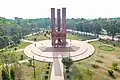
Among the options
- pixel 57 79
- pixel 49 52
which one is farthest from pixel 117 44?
pixel 57 79

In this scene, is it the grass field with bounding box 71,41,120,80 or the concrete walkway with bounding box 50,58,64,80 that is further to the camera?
the grass field with bounding box 71,41,120,80

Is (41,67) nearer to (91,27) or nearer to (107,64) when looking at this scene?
(107,64)

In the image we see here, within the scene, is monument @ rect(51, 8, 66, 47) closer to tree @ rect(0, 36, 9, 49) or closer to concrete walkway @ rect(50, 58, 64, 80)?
concrete walkway @ rect(50, 58, 64, 80)

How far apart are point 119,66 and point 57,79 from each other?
582 inches

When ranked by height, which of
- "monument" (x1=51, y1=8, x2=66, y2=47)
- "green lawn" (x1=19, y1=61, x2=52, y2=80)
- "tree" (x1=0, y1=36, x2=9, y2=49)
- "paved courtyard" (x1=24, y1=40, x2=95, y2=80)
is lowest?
"green lawn" (x1=19, y1=61, x2=52, y2=80)

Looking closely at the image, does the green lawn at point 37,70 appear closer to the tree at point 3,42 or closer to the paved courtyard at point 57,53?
the paved courtyard at point 57,53

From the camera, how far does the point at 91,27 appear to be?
71.5 m

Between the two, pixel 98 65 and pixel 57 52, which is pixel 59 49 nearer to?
pixel 57 52

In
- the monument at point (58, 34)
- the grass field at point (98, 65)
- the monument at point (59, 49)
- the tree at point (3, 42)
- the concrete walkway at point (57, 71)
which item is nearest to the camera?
the concrete walkway at point (57, 71)

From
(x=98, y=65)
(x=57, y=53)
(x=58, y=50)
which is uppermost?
(x=58, y=50)

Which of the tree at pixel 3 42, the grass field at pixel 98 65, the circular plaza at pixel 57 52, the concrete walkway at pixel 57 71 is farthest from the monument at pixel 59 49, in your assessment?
the tree at pixel 3 42

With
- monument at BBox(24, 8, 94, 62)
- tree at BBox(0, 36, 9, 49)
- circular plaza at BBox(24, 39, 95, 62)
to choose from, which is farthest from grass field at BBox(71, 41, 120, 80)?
tree at BBox(0, 36, 9, 49)

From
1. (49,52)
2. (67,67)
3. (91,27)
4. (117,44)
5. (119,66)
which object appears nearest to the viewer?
(67,67)

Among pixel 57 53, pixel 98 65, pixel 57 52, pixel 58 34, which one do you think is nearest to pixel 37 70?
pixel 57 53
